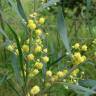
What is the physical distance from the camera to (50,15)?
13.3 ft

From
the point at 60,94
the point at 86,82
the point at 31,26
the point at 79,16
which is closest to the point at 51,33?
the point at 79,16

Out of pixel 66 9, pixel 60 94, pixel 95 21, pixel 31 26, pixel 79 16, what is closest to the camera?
pixel 31 26

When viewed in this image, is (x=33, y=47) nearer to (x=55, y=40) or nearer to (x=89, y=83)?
(x=89, y=83)

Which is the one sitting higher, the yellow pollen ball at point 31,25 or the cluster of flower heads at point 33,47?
the yellow pollen ball at point 31,25

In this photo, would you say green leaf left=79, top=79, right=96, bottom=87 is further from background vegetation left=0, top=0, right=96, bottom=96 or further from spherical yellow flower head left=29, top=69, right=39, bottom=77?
spherical yellow flower head left=29, top=69, right=39, bottom=77

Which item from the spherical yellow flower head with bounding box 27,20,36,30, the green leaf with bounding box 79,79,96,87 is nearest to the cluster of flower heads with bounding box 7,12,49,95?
the spherical yellow flower head with bounding box 27,20,36,30

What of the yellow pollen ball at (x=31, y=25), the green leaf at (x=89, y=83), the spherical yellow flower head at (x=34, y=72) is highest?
the yellow pollen ball at (x=31, y=25)

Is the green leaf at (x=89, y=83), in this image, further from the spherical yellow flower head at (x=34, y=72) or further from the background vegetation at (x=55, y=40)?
the spherical yellow flower head at (x=34, y=72)

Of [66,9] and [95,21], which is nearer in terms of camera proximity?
[95,21]

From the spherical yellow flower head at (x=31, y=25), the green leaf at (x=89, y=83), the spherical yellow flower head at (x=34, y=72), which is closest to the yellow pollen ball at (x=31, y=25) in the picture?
the spherical yellow flower head at (x=31, y=25)

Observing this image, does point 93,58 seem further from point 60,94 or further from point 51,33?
point 51,33

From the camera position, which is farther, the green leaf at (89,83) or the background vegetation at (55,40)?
the green leaf at (89,83)

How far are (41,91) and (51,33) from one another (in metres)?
2.44

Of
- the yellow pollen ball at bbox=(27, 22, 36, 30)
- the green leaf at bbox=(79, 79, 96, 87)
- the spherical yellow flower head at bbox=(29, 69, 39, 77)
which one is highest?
the yellow pollen ball at bbox=(27, 22, 36, 30)
